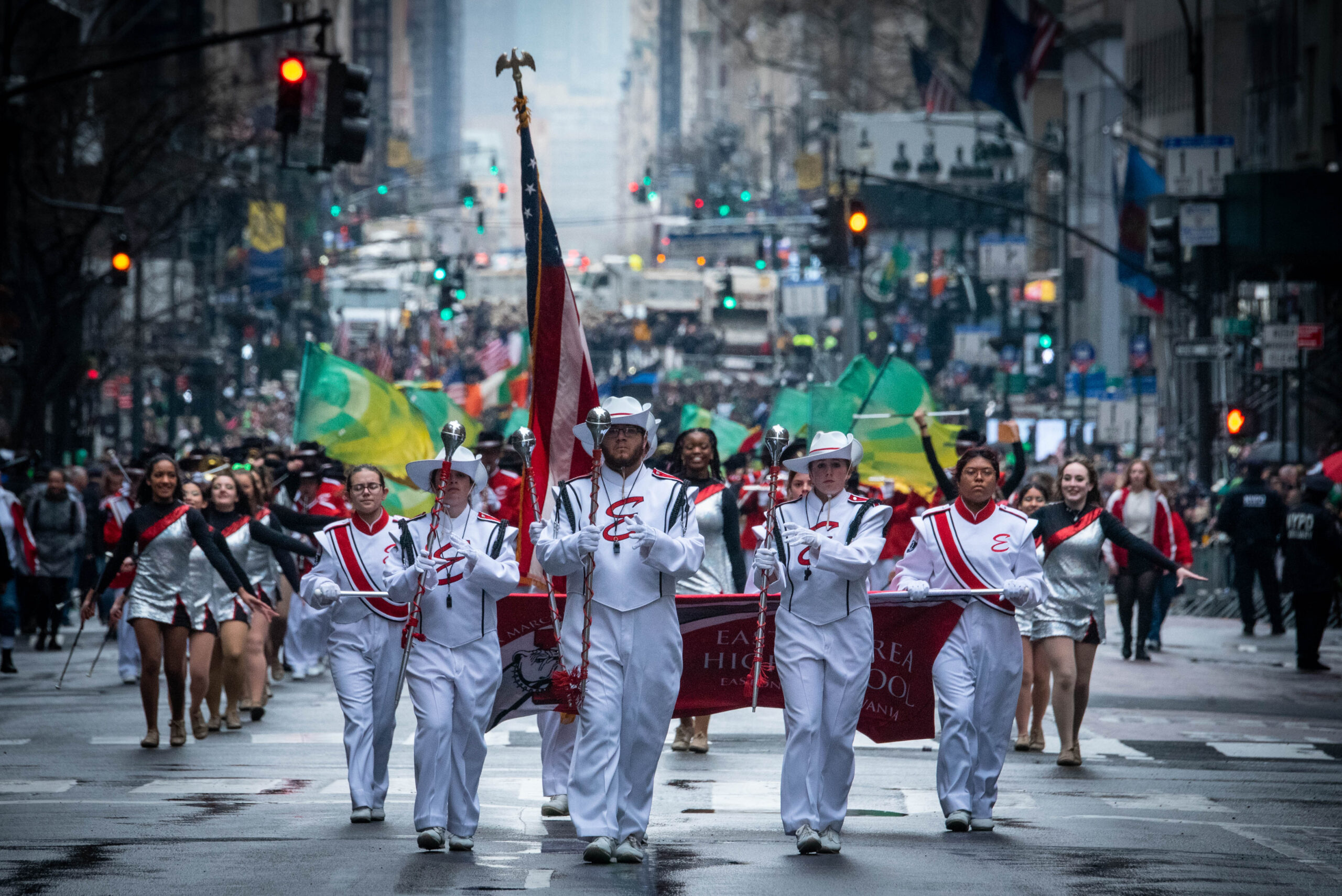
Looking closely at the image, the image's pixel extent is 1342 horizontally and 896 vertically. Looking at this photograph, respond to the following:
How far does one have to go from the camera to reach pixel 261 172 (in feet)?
243

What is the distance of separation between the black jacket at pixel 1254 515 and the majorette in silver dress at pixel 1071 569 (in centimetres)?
947

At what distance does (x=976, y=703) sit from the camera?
31.7 ft

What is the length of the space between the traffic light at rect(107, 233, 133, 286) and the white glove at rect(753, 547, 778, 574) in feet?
60.8

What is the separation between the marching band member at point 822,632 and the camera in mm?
8727

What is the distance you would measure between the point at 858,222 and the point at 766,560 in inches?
691

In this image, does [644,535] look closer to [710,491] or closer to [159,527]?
[710,491]

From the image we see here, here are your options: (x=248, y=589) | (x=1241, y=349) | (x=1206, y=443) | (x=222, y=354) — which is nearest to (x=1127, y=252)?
(x=1241, y=349)

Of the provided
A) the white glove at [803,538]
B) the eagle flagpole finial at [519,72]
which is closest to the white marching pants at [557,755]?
the white glove at [803,538]

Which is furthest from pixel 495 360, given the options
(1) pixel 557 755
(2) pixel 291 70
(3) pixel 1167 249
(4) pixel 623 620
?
(4) pixel 623 620

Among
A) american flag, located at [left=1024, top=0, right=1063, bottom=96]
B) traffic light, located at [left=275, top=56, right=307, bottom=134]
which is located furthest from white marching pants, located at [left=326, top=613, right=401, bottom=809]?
american flag, located at [left=1024, top=0, right=1063, bottom=96]

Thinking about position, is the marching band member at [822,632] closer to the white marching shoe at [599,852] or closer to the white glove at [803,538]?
the white glove at [803,538]

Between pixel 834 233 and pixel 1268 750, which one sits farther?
pixel 834 233

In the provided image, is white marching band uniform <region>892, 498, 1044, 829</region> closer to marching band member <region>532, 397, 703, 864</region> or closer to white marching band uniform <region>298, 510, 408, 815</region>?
marching band member <region>532, 397, 703, 864</region>

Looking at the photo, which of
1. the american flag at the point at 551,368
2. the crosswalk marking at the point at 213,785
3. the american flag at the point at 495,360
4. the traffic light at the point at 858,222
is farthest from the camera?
the american flag at the point at 495,360
